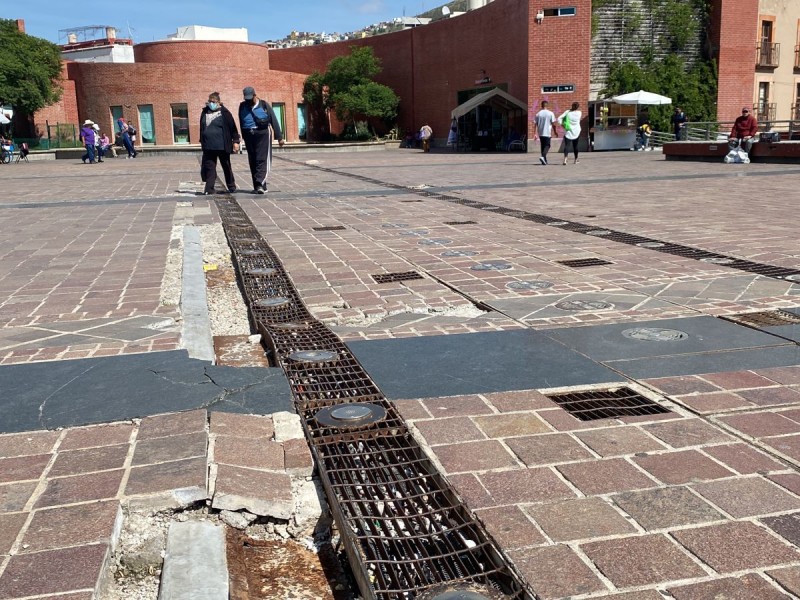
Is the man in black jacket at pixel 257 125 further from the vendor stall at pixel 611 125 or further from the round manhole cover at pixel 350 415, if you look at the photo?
the vendor stall at pixel 611 125

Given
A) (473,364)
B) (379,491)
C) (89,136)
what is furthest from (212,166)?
(89,136)

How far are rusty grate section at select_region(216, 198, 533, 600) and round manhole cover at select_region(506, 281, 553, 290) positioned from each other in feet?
6.03

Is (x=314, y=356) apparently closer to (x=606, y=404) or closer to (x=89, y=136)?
(x=606, y=404)

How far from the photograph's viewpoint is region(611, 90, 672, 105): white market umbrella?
30141 mm

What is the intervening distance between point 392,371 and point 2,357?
2224 millimetres

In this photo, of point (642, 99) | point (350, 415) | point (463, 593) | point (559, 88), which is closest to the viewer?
point (463, 593)

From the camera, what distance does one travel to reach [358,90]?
4384cm

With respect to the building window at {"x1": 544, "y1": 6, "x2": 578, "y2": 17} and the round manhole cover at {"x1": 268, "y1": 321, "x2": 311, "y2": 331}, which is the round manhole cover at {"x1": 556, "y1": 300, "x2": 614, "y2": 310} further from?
the building window at {"x1": 544, "y1": 6, "x2": 578, "y2": 17}

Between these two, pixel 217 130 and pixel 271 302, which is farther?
pixel 217 130

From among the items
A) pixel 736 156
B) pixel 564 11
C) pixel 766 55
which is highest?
pixel 564 11

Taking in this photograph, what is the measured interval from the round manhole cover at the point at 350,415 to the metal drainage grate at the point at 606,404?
2.74ft

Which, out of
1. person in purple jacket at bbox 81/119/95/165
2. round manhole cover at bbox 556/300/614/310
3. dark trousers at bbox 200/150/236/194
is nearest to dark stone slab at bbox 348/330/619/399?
round manhole cover at bbox 556/300/614/310

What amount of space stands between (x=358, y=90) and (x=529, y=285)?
39.8 metres

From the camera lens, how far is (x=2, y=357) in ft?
14.2
